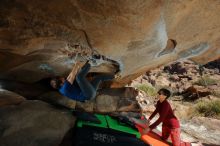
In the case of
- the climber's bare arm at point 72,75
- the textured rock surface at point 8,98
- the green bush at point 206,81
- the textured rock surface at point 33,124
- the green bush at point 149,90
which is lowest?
the textured rock surface at point 33,124

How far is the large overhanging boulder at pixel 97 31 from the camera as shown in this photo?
191 inches

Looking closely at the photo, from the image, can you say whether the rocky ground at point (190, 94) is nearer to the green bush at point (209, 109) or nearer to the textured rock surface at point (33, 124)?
the green bush at point (209, 109)

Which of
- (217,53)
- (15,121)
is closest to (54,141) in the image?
(15,121)

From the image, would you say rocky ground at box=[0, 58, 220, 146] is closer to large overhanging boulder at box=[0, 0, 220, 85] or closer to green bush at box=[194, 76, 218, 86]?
large overhanging boulder at box=[0, 0, 220, 85]

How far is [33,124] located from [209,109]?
10290mm

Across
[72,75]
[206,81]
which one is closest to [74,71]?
[72,75]

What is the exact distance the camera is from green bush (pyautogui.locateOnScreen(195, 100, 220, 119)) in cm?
1352

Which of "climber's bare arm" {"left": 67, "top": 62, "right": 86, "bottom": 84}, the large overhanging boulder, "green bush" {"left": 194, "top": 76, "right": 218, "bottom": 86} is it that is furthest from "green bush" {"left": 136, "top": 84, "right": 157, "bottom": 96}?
"climber's bare arm" {"left": 67, "top": 62, "right": 86, "bottom": 84}

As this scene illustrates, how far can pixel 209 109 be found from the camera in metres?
13.9

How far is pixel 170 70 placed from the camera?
2731cm

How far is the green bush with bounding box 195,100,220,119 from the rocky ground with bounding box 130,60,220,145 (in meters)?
0.04

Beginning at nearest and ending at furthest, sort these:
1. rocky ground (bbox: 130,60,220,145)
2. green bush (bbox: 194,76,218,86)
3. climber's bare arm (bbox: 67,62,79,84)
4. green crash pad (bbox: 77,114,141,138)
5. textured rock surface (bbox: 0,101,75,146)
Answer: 1. textured rock surface (bbox: 0,101,75,146)
2. green crash pad (bbox: 77,114,141,138)
3. climber's bare arm (bbox: 67,62,79,84)
4. rocky ground (bbox: 130,60,220,145)
5. green bush (bbox: 194,76,218,86)

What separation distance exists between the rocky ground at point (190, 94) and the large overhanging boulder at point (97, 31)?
10.9 ft

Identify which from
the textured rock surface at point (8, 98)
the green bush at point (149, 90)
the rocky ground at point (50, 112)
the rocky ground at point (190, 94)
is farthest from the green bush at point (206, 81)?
the textured rock surface at point (8, 98)
